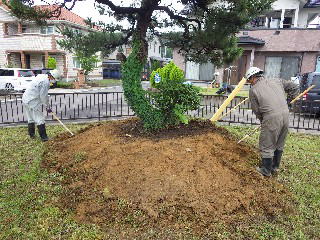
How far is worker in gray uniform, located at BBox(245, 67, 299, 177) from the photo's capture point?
14.7 feet

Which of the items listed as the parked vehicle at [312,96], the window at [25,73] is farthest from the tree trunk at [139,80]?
the window at [25,73]

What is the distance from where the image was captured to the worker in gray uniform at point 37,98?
6855 millimetres

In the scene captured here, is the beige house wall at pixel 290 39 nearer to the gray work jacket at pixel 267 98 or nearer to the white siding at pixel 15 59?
the gray work jacket at pixel 267 98

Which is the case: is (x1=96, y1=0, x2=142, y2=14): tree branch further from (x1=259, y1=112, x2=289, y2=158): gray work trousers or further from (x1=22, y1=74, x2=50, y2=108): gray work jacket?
(x1=259, y1=112, x2=289, y2=158): gray work trousers

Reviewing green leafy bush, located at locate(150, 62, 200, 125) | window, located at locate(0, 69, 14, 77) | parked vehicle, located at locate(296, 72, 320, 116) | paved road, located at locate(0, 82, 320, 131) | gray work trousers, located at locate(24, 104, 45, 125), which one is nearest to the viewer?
green leafy bush, located at locate(150, 62, 200, 125)

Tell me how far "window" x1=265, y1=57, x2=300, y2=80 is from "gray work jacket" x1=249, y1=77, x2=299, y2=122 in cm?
1613

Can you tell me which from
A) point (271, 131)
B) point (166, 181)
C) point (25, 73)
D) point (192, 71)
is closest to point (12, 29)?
point (25, 73)

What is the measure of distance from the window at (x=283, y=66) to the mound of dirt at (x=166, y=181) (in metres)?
16.3

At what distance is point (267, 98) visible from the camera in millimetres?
4500

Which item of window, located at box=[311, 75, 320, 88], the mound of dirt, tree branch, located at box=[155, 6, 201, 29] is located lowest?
the mound of dirt

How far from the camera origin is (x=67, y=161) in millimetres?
5156

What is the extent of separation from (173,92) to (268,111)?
5.80 ft

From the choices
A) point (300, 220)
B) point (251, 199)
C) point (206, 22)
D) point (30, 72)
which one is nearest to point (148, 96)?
point (206, 22)

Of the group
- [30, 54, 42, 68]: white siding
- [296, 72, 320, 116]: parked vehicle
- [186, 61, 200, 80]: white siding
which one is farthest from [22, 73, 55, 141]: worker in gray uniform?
[30, 54, 42, 68]: white siding
